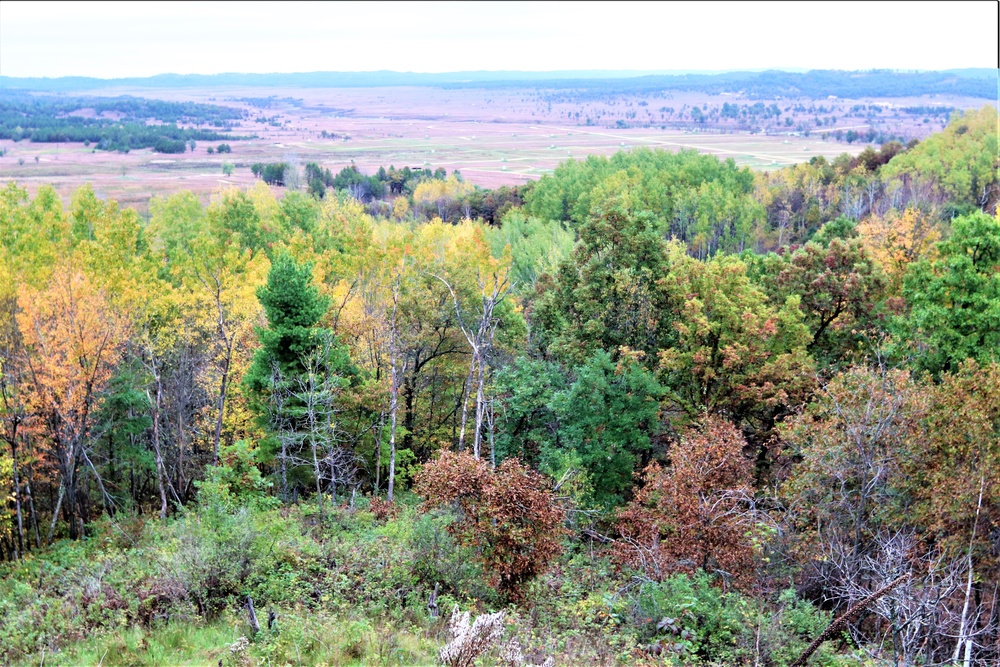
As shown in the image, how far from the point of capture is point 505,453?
87.1 feet

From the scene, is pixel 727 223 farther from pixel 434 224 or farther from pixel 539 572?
pixel 539 572

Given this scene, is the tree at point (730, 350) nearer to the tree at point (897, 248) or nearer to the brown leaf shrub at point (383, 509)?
the tree at point (897, 248)

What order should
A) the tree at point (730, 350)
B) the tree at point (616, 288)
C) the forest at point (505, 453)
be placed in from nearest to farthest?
the forest at point (505, 453), the tree at point (730, 350), the tree at point (616, 288)

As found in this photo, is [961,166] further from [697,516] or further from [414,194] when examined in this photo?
[697,516]

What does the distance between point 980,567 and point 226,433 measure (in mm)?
24042

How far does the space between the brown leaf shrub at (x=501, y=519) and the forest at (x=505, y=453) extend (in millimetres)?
64

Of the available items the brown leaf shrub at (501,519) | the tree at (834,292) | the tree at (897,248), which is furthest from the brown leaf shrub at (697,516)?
the tree at (897,248)

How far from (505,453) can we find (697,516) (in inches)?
418

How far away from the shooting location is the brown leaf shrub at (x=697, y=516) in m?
16.2

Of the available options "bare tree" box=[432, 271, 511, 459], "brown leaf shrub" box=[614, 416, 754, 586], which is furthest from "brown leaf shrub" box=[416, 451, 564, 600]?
"bare tree" box=[432, 271, 511, 459]

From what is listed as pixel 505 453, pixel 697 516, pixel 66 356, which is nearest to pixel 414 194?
pixel 505 453

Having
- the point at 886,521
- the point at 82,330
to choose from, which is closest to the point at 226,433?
the point at 82,330

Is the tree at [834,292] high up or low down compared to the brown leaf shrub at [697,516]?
up

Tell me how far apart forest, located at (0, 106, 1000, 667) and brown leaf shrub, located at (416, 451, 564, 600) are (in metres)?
0.06
